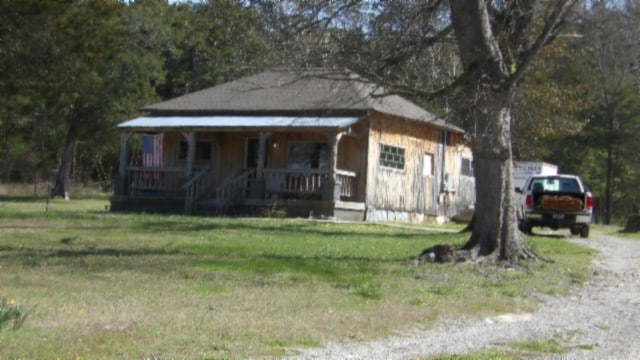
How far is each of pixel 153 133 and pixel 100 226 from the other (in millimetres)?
10854

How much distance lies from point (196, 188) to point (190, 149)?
53.3 inches

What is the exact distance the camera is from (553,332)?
31.8 feet

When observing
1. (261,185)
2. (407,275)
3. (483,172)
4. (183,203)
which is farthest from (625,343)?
(183,203)

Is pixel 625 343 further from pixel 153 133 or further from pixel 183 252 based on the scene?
pixel 153 133

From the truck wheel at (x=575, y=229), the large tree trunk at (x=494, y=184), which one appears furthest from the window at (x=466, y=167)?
the large tree trunk at (x=494, y=184)

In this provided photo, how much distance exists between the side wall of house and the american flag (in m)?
8.11

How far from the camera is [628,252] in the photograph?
65.1ft

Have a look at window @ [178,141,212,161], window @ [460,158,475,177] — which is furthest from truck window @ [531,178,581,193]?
window @ [178,141,212,161]

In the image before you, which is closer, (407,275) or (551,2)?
(407,275)

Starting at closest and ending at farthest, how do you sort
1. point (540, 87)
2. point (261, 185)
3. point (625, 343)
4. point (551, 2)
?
point (625, 343) < point (551, 2) < point (540, 87) < point (261, 185)

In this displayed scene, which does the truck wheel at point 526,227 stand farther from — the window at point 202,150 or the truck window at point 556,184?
the window at point 202,150

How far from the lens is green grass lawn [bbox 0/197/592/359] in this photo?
26.7 ft

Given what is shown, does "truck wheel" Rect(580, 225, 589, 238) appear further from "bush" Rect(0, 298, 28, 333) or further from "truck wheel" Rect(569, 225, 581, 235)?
"bush" Rect(0, 298, 28, 333)

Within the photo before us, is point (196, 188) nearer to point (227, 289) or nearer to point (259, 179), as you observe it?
point (259, 179)
